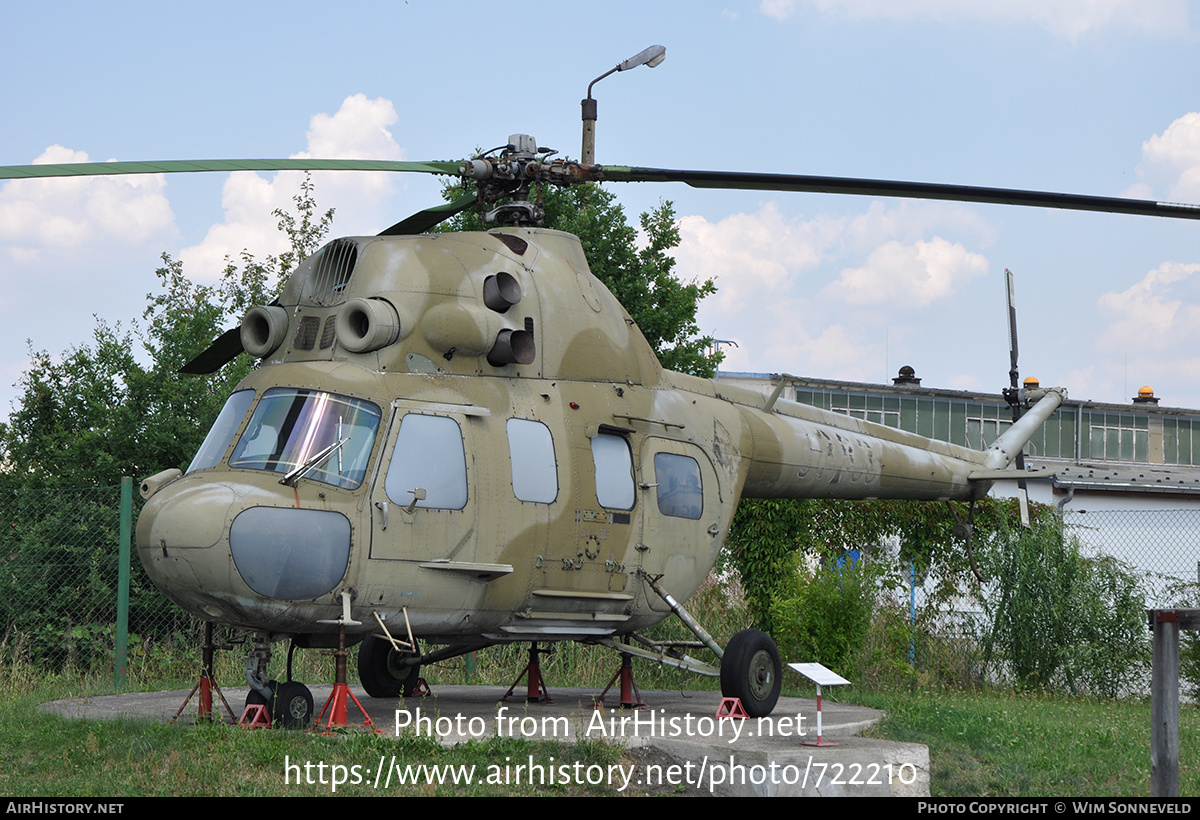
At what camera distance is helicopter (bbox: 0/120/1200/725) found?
8.12 metres

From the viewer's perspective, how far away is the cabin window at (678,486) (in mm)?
10422

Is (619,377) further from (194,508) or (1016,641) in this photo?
(1016,641)

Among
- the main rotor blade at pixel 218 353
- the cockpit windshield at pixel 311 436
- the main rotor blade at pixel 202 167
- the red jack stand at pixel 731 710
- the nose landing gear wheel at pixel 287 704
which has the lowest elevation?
the red jack stand at pixel 731 710

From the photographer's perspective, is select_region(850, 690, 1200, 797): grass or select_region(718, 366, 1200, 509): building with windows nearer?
select_region(850, 690, 1200, 797): grass

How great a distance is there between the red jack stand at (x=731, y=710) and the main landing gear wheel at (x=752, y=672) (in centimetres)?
4

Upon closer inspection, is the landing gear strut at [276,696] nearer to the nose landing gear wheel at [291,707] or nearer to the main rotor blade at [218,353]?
the nose landing gear wheel at [291,707]

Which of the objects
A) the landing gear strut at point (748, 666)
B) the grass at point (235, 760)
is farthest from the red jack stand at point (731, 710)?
the grass at point (235, 760)

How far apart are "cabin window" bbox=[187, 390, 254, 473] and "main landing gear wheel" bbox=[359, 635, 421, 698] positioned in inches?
119

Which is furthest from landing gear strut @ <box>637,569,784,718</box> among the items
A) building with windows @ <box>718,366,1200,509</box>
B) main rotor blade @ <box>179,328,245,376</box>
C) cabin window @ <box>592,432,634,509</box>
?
building with windows @ <box>718,366,1200,509</box>

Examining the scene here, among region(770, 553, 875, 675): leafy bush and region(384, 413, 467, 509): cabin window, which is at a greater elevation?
region(384, 413, 467, 509): cabin window

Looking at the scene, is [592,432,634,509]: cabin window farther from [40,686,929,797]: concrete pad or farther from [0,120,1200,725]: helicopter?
[40,686,929,797]: concrete pad
